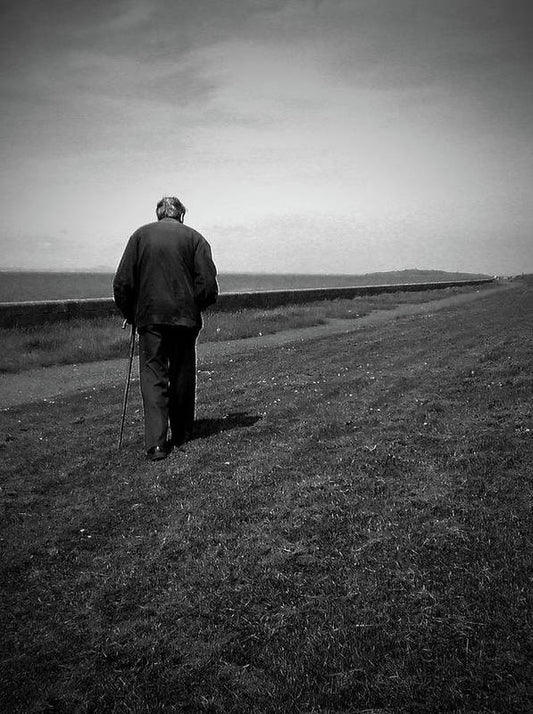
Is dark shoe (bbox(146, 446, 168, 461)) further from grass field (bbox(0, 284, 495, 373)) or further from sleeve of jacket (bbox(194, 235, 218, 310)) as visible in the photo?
grass field (bbox(0, 284, 495, 373))

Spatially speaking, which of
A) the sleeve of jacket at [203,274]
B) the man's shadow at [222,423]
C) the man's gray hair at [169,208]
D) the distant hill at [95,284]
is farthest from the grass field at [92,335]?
the distant hill at [95,284]

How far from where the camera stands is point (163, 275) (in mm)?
6195

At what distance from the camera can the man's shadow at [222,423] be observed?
7.18 m

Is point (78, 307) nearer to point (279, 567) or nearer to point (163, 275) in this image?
point (163, 275)

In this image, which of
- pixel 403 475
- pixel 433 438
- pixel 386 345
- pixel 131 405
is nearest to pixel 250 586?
pixel 403 475

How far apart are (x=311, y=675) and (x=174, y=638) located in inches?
32.2

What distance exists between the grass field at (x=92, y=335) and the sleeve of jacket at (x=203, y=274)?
383 inches

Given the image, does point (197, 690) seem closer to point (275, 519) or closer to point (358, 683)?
point (358, 683)

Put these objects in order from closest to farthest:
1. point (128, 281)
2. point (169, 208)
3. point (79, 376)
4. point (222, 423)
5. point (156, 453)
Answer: point (156, 453), point (128, 281), point (169, 208), point (222, 423), point (79, 376)

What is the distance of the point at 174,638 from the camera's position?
3004mm

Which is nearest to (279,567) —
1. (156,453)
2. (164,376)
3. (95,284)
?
(156,453)

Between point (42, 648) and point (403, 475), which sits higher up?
point (403, 475)

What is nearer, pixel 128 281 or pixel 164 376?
pixel 128 281

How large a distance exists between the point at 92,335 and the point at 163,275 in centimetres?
1230
